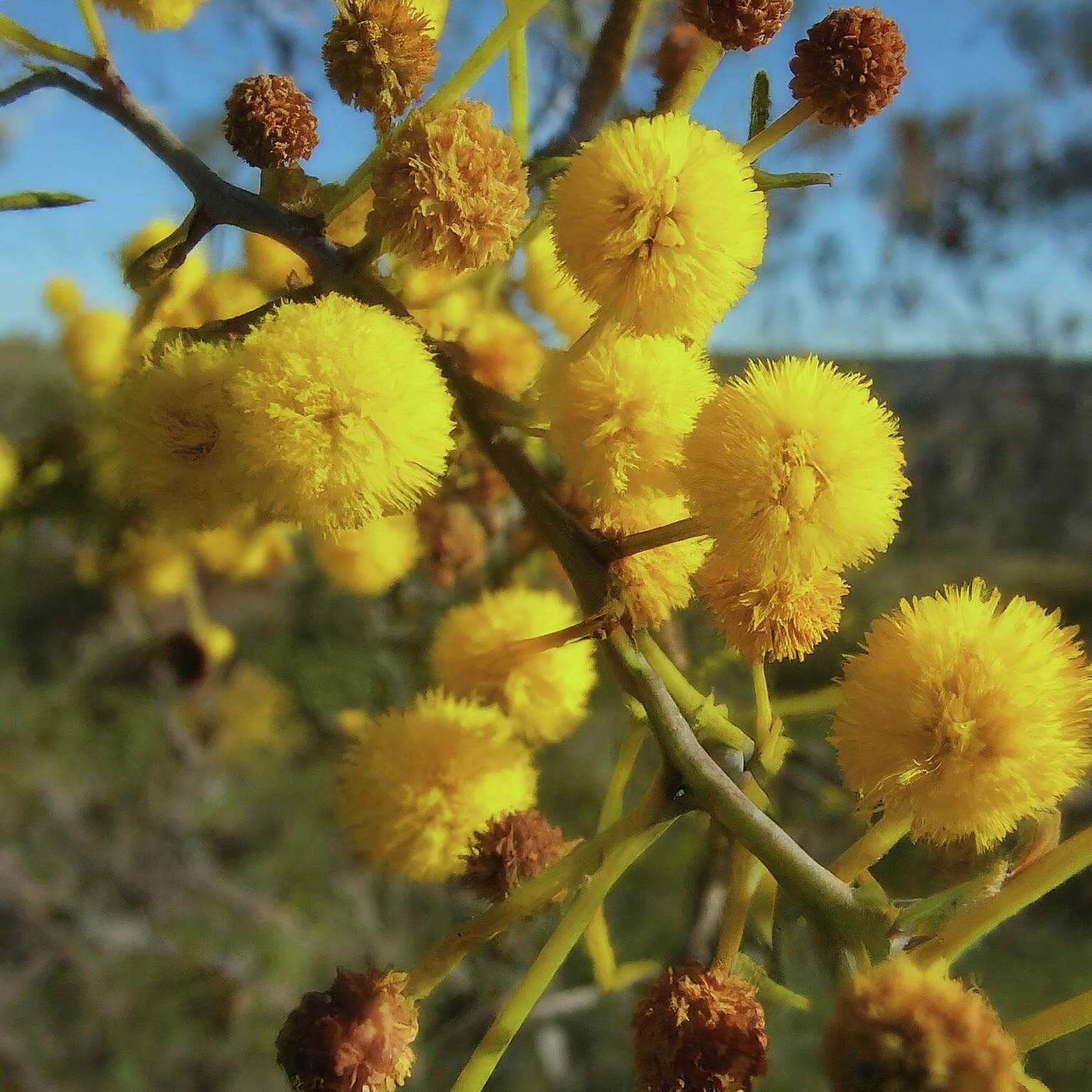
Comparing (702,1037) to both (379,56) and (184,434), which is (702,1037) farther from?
(379,56)

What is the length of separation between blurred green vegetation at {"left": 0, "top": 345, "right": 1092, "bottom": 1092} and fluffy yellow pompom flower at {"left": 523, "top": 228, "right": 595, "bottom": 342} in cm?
34

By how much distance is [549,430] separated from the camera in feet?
1.65

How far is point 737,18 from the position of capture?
1.65ft

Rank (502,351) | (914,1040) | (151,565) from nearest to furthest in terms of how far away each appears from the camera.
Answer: (914,1040) → (502,351) → (151,565)

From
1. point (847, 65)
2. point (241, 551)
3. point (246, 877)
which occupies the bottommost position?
point (847, 65)

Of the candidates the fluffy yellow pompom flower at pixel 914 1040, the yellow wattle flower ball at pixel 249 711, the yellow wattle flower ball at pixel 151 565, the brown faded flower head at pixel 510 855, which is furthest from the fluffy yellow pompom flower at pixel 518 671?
the yellow wattle flower ball at pixel 249 711

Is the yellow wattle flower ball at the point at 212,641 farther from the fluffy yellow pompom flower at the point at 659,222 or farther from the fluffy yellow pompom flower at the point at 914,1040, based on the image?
the fluffy yellow pompom flower at the point at 914,1040

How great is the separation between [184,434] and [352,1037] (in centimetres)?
32

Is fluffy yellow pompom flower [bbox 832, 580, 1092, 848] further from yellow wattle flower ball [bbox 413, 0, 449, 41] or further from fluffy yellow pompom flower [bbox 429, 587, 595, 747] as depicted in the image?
yellow wattle flower ball [bbox 413, 0, 449, 41]

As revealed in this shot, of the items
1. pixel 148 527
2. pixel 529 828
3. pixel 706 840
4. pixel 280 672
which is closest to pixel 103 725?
pixel 280 672

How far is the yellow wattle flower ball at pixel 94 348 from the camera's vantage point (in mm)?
1197

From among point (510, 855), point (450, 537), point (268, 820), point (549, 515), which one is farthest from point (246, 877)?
point (549, 515)

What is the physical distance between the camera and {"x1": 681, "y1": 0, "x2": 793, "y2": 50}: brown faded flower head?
0.50 m

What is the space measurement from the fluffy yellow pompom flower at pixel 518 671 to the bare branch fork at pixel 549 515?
20cm
